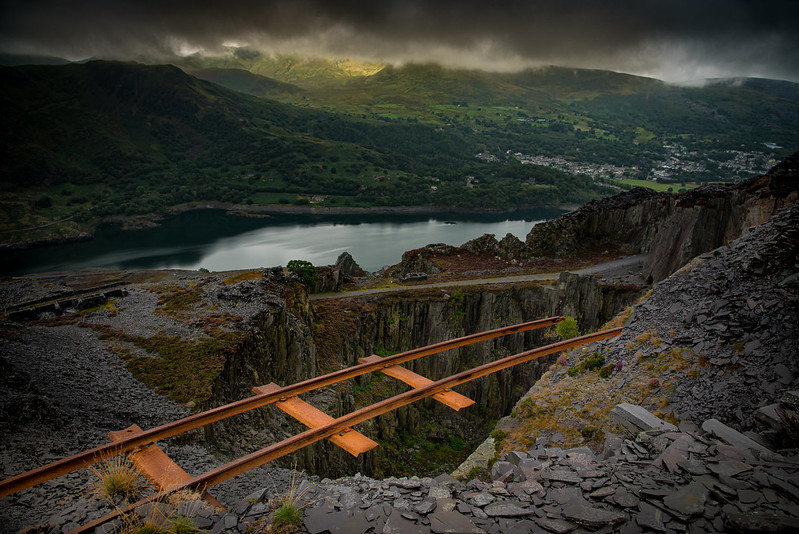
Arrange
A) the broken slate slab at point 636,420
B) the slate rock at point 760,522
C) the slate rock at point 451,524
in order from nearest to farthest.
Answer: the slate rock at point 760,522, the slate rock at point 451,524, the broken slate slab at point 636,420

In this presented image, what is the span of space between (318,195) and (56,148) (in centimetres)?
11925

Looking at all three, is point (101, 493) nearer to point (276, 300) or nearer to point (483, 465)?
point (483, 465)

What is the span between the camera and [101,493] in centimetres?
748

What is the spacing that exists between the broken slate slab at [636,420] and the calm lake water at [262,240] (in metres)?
75.0

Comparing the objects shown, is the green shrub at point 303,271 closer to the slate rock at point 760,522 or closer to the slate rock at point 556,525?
the slate rock at point 556,525

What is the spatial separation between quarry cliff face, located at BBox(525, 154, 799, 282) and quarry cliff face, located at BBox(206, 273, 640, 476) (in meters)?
5.11

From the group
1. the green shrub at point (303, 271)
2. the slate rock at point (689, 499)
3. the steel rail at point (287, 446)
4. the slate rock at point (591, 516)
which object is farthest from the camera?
the green shrub at point (303, 271)

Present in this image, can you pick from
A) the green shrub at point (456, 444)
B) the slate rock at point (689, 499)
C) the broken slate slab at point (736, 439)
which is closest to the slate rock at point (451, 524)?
the slate rock at point (689, 499)

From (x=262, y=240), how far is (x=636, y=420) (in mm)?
112958

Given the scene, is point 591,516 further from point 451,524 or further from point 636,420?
point 636,420

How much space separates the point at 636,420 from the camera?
9.30 metres

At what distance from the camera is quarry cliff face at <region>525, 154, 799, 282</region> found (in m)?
29.5

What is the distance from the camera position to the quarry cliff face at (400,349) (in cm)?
2350

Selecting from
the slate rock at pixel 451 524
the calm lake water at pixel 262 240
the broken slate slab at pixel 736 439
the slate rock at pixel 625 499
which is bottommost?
the calm lake water at pixel 262 240
